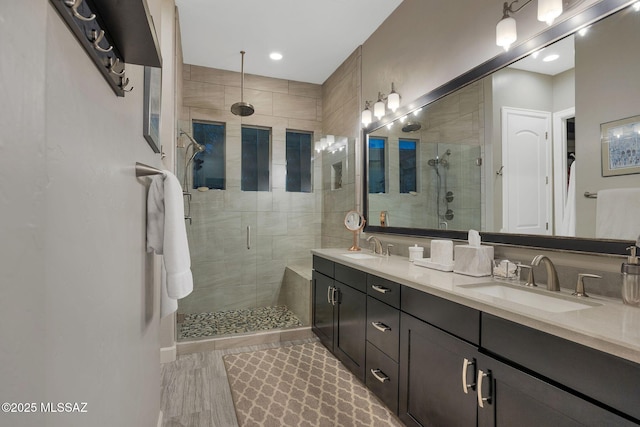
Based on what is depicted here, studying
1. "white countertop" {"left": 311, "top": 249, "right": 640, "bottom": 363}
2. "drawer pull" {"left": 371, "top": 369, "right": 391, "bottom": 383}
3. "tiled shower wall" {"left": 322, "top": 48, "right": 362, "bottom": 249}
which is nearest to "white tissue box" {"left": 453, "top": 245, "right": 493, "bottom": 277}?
"white countertop" {"left": 311, "top": 249, "right": 640, "bottom": 363}

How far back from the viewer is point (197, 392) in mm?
2201

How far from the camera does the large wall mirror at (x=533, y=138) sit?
4.44 feet

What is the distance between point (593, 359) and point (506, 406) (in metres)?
0.40

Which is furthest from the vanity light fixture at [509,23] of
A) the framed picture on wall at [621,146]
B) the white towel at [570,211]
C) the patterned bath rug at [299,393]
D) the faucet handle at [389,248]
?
the patterned bath rug at [299,393]

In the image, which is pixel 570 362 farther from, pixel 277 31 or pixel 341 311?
pixel 277 31

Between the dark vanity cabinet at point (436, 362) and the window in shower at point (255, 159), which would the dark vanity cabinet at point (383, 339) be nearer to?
the dark vanity cabinet at point (436, 362)

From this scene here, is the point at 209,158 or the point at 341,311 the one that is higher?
the point at 209,158

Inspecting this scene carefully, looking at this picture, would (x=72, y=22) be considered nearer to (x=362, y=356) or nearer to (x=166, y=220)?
(x=166, y=220)

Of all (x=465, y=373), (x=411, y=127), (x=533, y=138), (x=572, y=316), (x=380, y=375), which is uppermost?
(x=411, y=127)

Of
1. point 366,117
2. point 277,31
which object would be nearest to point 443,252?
point 366,117

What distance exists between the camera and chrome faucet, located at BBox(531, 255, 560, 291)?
1472 mm

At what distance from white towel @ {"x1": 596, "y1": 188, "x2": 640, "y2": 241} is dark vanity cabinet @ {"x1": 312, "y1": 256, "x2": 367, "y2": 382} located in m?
1.31

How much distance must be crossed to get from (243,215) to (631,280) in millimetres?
3095

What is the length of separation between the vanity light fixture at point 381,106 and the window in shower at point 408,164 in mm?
314
